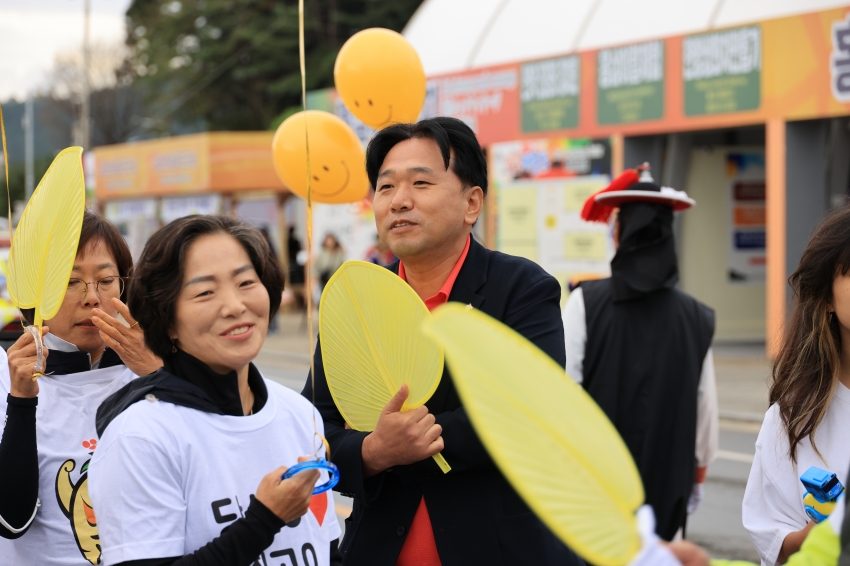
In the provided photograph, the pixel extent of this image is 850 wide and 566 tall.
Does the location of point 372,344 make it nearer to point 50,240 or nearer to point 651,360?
point 50,240

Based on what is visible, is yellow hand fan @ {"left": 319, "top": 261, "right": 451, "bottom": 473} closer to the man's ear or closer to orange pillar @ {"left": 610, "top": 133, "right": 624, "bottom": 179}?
the man's ear

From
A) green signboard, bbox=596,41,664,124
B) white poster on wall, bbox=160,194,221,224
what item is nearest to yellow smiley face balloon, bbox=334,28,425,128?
green signboard, bbox=596,41,664,124

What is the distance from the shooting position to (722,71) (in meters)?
11.8

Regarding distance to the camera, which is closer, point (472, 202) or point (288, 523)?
point (288, 523)

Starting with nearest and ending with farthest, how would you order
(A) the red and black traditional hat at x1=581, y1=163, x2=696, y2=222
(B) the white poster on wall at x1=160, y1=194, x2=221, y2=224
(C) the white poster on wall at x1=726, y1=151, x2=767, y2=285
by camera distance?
(A) the red and black traditional hat at x1=581, y1=163, x2=696, y2=222, (C) the white poster on wall at x1=726, y1=151, x2=767, y2=285, (B) the white poster on wall at x1=160, y1=194, x2=221, y2=224

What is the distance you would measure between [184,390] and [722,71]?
36.8 feet

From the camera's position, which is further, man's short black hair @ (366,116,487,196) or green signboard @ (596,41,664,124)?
green signboard @ (596,41,664,124)

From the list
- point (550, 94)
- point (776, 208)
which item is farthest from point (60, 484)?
point (550, 94)

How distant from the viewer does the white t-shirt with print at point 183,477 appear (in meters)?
1.70

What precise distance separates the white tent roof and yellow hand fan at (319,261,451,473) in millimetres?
10555

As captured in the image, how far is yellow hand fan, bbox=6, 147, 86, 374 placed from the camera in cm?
204

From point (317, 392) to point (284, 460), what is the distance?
21.4 inches

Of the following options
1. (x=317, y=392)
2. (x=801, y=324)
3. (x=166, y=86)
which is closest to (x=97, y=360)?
(x=317, y=392)

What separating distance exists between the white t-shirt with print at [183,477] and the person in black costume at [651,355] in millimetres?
1973
